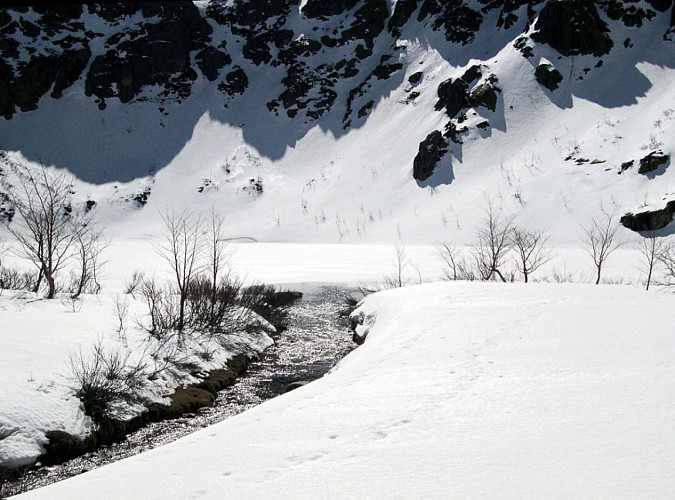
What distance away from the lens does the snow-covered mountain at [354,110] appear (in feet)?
147

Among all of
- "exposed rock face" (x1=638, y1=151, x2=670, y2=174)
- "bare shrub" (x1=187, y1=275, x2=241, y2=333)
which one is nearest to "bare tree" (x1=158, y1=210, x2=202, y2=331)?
"bare shrub" (x1=187, y1=275, x2=241, y2=333)

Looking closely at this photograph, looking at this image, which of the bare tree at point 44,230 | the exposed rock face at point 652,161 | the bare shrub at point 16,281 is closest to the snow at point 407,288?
the exposed rock face at point 652,161

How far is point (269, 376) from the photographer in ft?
53.3

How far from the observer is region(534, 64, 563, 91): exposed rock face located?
5291cm

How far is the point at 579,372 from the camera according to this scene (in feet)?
25.2

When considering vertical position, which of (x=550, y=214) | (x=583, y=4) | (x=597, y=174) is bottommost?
(x=550, y=214)

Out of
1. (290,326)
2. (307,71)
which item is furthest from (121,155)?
(290,326)

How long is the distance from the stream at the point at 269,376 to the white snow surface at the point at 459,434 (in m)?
4.40

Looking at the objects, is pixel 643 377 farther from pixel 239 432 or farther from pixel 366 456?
pixel 239 432

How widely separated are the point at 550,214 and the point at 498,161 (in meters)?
11.4

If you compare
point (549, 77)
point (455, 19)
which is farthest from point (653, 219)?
point (455, 19)

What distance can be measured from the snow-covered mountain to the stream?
21.3 metres

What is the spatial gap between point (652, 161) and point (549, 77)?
20.2m

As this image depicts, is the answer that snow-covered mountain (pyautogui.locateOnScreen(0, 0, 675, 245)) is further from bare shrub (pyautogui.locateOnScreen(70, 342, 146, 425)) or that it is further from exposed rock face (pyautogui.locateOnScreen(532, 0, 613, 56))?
bare shrub (pyautogui.locateOnScreen(70, 342, 146, 425))
